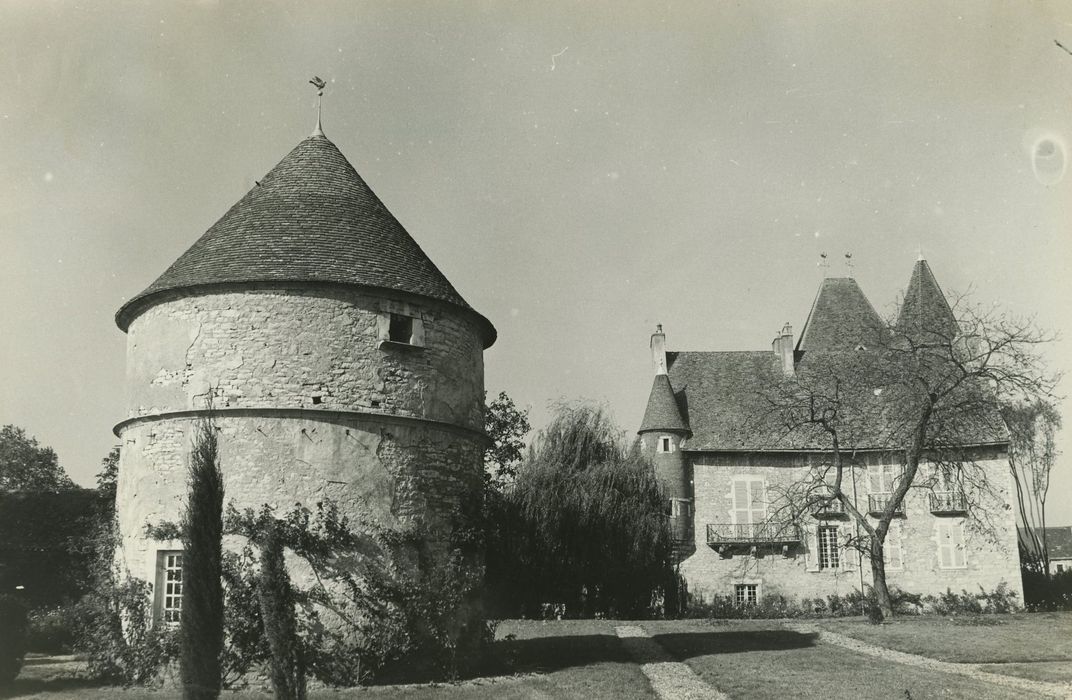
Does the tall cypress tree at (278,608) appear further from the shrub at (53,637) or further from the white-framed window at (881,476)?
the white-framed window at (881,476)

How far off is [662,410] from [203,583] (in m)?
21.3

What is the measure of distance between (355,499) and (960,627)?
1579 centimetres

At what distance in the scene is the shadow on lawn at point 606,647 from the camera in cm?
1405

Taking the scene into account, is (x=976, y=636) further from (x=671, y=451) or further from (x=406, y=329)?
(x=406, y=329)

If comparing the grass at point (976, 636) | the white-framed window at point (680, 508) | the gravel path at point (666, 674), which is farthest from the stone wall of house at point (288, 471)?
the white-framed window at point (680, 508)

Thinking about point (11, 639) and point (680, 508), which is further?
point (680, 508)

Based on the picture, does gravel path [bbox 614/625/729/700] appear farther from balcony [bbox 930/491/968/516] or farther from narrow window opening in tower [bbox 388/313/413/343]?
balcony [bbox 930/491/968/516]

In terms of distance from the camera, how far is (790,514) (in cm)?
2762

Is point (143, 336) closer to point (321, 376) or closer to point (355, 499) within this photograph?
point (321, 376)

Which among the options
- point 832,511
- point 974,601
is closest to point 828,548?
point 832,511

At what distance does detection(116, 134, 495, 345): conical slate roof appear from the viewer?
1316 centimetres

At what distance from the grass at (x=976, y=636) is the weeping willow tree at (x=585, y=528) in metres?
5.46

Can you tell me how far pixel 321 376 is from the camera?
41.8 feet

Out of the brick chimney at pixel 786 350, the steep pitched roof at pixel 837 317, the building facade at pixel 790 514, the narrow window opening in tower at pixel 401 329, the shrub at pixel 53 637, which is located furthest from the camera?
the steep pitched roof at pixel 837 317
